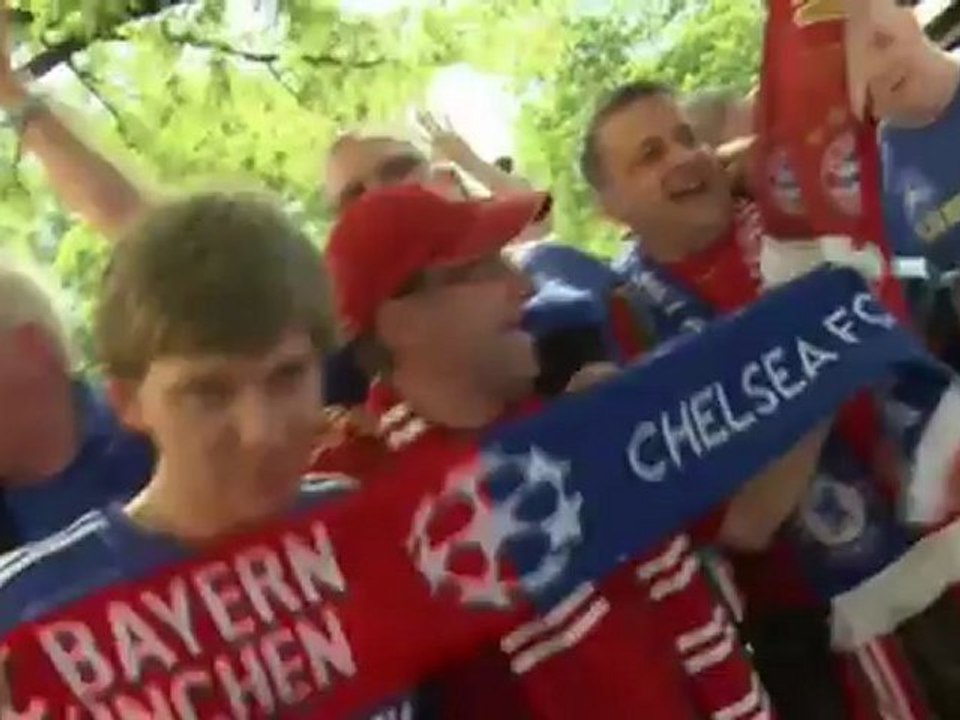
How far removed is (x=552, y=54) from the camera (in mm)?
3957

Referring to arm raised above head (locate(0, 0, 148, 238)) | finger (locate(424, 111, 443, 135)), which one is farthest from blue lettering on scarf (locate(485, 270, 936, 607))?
finger (locate(424, 111, 443, 135))

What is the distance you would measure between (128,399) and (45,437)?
0.26m

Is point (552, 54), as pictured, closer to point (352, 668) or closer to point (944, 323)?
point (944, 323)

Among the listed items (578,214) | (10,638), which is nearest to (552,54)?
(578,214)

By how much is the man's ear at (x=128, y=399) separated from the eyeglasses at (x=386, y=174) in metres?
0.44

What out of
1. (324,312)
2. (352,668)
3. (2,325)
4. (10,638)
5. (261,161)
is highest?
(261,161)

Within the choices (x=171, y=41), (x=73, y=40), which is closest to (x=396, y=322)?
(x=73, y=40)

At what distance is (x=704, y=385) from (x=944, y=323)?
35 cm

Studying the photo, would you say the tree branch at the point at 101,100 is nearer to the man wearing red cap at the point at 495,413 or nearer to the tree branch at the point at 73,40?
the tree branch at the point at 73,40

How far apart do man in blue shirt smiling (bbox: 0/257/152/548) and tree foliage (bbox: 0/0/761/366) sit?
189 cm

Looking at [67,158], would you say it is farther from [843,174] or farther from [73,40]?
[73,40]

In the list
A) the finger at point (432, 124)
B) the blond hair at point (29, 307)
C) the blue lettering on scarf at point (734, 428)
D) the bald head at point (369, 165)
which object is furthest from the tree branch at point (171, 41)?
the blue lettering on scarf at point (734, 428)

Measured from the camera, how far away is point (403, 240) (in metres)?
1.32

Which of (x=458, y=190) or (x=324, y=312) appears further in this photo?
(x=458, y=190)
